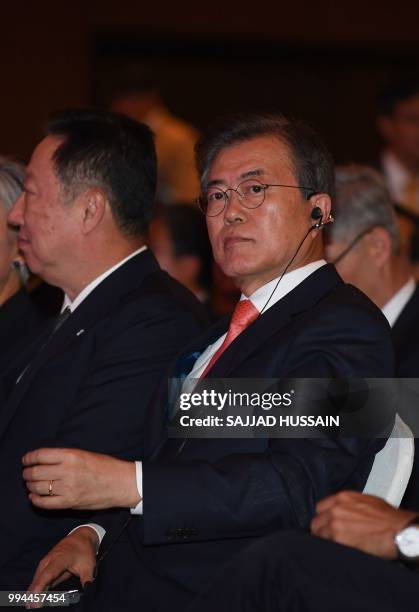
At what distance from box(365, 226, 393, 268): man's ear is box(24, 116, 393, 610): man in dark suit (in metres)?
0.93

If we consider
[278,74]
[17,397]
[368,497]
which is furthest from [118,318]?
[278,74]

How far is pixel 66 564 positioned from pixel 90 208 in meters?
0.90

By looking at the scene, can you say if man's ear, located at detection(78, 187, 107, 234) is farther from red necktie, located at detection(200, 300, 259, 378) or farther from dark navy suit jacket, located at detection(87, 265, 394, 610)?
dark navy suit jacket, located at detection(87, 265, 394, 610)

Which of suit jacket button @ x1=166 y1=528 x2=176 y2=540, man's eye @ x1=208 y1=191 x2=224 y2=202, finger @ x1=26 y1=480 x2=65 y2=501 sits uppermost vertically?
man's eye @ x1=208 y1=191 x2=224 y2=202

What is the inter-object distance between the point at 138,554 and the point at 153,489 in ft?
0.87

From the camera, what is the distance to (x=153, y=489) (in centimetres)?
182

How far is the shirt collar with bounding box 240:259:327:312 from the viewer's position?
215 centimetres

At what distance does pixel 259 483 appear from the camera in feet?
5.88

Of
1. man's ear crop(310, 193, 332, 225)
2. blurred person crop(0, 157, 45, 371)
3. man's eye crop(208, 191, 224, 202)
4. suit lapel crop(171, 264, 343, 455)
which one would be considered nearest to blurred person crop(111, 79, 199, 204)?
blurred person crop(0, 157, 45, 371)

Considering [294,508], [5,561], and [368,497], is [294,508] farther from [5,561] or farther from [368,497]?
[5,561]

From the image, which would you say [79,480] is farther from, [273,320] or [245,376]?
[273,320]

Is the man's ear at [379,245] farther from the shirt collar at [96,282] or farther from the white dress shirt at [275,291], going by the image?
the white dress shirt at [275,291]

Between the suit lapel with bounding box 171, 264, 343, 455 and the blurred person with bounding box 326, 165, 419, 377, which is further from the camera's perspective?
the blurred person with bounding box 326, 165, 419, 377

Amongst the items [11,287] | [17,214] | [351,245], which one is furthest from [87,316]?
[351,245]
